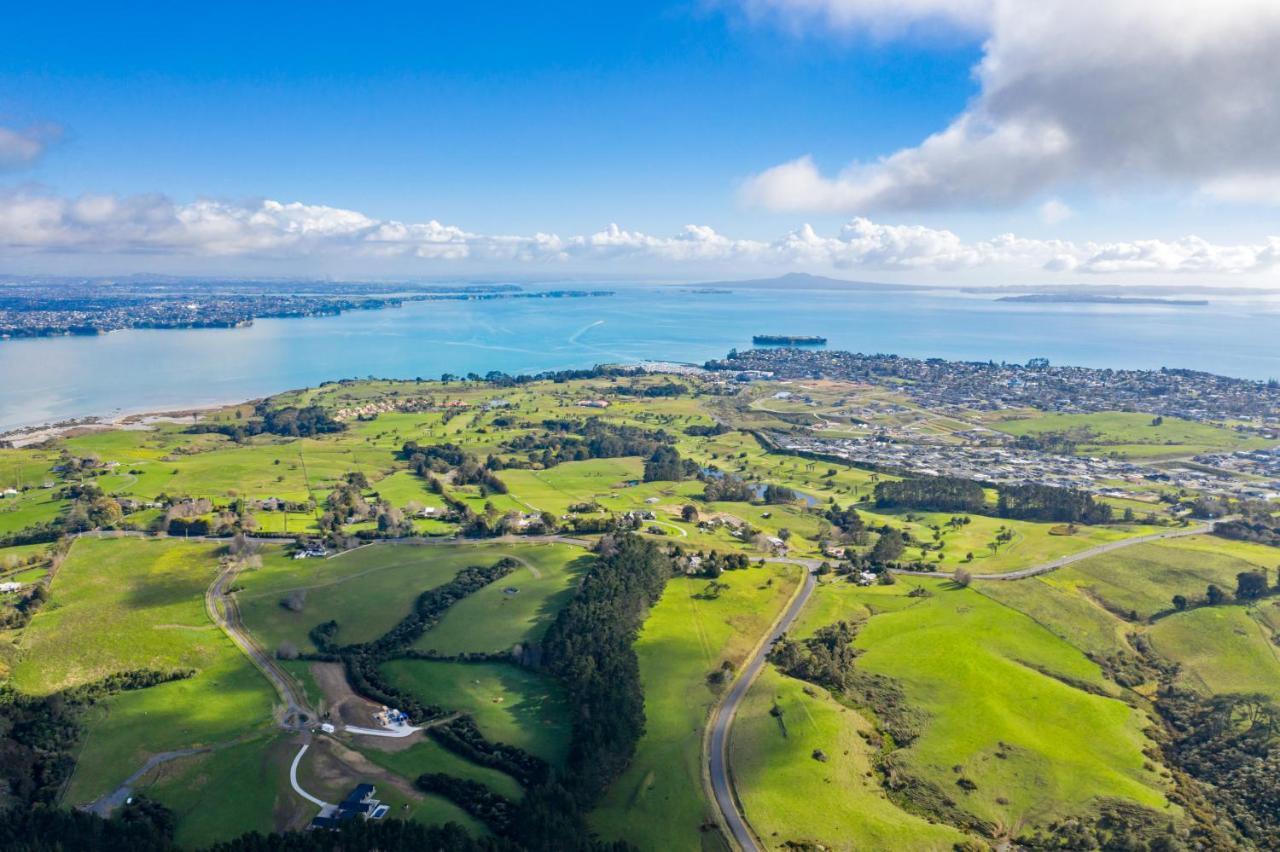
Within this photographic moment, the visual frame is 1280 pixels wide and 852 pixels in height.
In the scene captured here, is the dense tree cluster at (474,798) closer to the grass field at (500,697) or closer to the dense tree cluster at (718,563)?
the grass field at (500,697)

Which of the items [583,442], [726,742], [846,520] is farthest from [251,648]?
[583,442]

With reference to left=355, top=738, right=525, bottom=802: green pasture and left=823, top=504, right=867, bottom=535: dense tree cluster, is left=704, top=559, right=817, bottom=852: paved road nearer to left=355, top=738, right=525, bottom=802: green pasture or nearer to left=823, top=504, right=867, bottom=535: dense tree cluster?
left=355, top=738, right=525, bottom=802: green pasture

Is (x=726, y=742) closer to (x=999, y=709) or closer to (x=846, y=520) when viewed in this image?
(x=999, y=709)

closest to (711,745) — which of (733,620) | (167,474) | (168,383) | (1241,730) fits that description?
(733,620)

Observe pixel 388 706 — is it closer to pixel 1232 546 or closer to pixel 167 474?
pixel 167 474

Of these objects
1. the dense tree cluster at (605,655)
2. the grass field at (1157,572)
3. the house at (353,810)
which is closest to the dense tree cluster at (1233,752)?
the grass field at (1157,572)

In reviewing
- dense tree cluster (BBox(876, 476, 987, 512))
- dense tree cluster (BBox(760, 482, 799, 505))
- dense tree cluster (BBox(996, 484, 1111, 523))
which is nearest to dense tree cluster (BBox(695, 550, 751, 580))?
dense tree cluster (BBox(760, 482, 799, 505))
